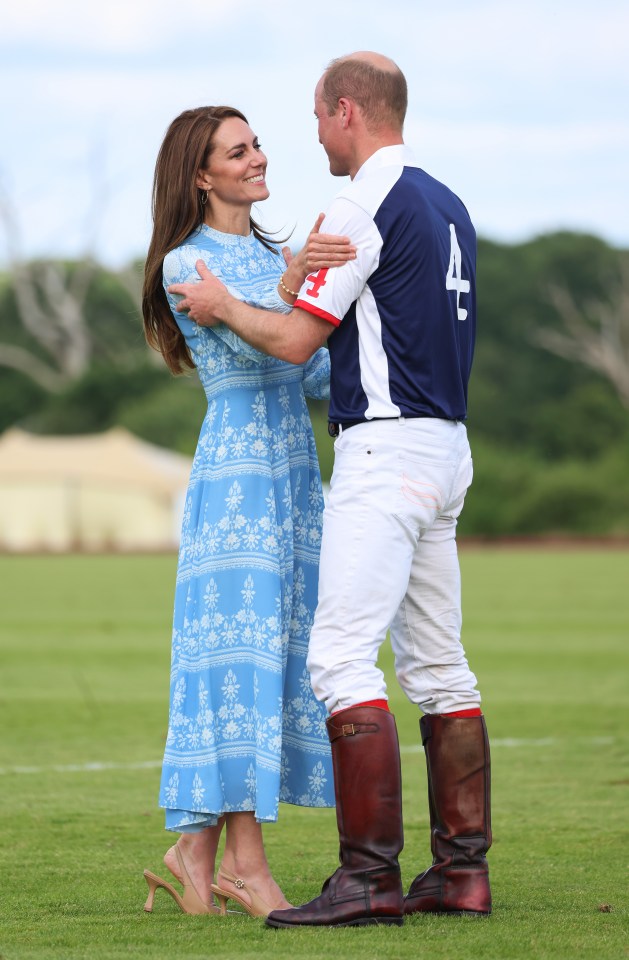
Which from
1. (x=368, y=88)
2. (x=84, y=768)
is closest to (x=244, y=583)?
(x=368, y=88)

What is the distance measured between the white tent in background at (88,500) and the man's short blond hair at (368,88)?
137 ft

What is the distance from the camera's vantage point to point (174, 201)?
4.36m

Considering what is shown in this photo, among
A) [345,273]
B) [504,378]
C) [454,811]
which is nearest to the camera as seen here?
[345,273]

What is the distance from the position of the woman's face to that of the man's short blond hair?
409 millimetres

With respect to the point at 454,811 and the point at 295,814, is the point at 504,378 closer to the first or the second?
the point at 295,814

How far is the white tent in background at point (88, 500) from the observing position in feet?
151

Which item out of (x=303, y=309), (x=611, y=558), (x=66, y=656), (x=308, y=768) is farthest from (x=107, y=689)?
(x=611, y=558)

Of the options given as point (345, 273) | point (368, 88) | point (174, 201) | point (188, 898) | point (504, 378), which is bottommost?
point (188, 898)

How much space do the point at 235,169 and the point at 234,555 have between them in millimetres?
1028

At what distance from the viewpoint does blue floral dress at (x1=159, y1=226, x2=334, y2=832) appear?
4164 mm

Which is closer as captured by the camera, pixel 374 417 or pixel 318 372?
pixel 374 417

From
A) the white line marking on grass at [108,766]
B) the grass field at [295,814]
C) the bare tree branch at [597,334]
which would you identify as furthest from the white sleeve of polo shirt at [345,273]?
the bare tree branch at [597,334]

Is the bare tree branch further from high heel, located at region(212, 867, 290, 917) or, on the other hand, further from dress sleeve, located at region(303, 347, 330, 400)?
high heel, located at region(212, 867, 290, 917)

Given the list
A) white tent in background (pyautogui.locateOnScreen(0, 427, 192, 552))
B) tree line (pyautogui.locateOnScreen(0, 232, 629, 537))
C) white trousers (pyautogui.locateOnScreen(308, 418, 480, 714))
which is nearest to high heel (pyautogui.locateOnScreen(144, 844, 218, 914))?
white trousers (pyautogui.locateOnScreen(308, 418, 480, 714))
